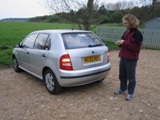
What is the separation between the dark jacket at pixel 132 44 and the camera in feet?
11.7

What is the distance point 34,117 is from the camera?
130 inches

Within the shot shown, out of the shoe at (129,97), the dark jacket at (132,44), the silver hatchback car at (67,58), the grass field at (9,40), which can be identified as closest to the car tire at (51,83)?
the silver hatchback car at (67,58)

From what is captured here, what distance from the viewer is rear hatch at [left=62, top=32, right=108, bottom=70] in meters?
3.89

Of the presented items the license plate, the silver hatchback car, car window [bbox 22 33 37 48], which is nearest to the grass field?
car window [bbox 22 33 37 48]

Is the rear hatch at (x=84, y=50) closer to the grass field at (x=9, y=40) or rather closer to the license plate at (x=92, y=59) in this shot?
the license plate at (x=92, y=59)

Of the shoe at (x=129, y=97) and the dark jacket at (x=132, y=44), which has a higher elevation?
the dark jacket at (x=132, y=44)

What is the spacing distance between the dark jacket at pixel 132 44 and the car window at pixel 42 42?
178 cm

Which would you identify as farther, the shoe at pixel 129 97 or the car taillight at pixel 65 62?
the shoe at pixel 129 97

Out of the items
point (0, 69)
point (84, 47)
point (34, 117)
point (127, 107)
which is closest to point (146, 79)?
point (127, 107)

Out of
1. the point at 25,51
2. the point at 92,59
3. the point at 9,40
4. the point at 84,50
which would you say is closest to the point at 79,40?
the point at 84,50

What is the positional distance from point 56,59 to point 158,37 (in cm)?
1045

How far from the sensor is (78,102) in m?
3.88

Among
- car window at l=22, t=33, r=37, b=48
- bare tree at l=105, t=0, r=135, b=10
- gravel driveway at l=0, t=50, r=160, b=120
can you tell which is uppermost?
bare tree at l=105, t=0, r=135, b=10

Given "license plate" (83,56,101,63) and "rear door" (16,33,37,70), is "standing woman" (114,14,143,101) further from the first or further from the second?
"rear door" (16,33,37,70)
